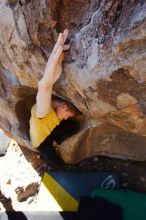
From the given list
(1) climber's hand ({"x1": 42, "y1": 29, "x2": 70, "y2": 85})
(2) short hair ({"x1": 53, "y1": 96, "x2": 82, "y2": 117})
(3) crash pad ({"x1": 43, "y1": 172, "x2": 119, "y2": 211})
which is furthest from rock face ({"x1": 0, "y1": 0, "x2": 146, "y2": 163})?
(3) crash pad ({"x1": 43, "y1": 172, "x2": 119, "y2": 211})

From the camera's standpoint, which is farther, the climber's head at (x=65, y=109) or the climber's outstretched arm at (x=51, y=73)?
the climber's head at (x=65, y=109)

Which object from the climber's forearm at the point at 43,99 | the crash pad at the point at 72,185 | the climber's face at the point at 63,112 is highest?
the climber's forearm at the point at 43,99

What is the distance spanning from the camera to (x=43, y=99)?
2328mm

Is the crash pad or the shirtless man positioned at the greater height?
the shirtless man

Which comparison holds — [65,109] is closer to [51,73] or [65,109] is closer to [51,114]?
[51,114]

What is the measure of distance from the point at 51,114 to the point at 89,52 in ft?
2.29

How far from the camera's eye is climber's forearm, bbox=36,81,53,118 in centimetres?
222

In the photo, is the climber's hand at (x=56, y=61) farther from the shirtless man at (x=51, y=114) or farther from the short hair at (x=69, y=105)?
the short hair at (x=69, y=105)

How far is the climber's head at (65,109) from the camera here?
2523mm

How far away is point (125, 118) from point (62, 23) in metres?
0.56

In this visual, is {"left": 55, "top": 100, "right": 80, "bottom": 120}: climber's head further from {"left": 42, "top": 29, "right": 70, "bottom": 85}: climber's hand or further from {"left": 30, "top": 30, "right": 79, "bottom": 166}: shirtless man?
{"left": 42, "top": 29, "right": 70, "bottom": 85}: climber's hand

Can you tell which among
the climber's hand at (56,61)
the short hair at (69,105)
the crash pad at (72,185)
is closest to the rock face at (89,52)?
the climber's hand at (56,61)

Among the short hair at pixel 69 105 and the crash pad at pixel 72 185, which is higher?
the short hair at pixel 69 105

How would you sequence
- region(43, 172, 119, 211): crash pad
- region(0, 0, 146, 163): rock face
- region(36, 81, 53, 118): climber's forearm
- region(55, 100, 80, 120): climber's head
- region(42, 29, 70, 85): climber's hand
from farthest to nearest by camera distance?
region(43, 172, 119, 211): crash pad → region(55, 100, 80, 120): climber's head → region(36, 81, 53, 118): climber's forearm → region(42, 29, 70, 85): climber's hand → region(0, 0, 146, 163): rock face
